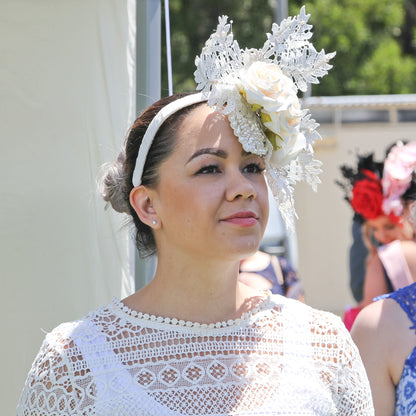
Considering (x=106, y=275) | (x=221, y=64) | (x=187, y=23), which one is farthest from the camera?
(x=187, y=23)

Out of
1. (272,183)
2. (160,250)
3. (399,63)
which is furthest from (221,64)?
(399,63)

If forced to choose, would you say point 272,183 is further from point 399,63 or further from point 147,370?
point 399,63

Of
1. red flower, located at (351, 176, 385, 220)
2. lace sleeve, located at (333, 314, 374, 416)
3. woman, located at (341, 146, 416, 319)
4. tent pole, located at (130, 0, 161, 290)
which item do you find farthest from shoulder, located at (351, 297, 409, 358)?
red flower, located at (351, 176, 385, 220)

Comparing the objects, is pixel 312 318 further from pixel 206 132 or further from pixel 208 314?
pixel 206 132

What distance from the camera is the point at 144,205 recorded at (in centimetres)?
252

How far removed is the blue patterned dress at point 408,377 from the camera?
2.80m

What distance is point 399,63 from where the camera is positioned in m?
14.7

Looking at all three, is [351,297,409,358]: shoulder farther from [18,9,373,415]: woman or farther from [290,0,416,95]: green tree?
[290,0,416,95]: green tree

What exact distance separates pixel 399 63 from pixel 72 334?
13.1 m

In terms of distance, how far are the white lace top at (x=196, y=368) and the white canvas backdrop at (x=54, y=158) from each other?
54 cm

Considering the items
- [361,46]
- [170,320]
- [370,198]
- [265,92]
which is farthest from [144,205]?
[361,46]

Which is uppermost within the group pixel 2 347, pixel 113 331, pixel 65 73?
pixel 65 73

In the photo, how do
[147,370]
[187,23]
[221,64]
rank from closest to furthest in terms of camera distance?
1. [147,370]
2. [221,64]
3. [187,23]

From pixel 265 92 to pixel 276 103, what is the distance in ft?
0.14
